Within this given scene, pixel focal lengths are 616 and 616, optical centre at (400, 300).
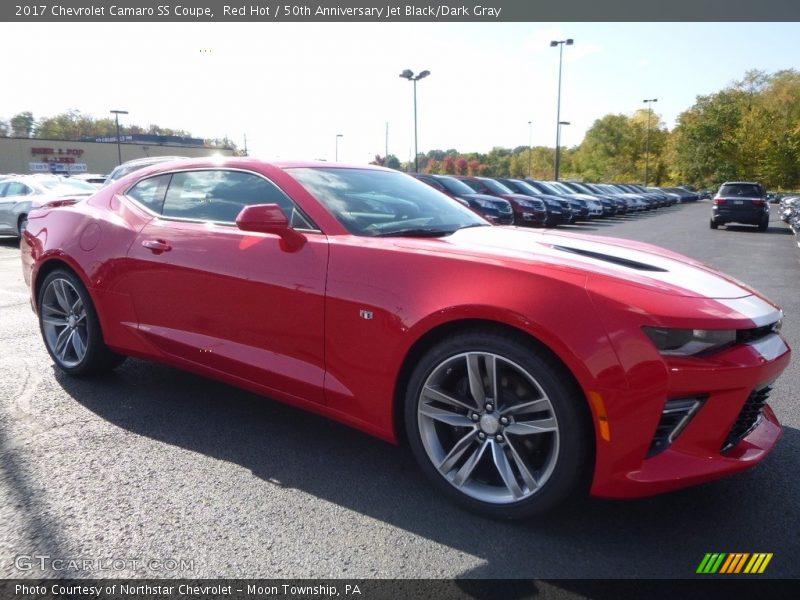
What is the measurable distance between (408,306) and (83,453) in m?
1.80

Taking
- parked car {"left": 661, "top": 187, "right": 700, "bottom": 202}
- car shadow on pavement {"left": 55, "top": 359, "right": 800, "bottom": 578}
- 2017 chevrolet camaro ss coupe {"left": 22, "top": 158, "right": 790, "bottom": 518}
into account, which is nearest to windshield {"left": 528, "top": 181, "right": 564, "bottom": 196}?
2017 chevrolet camaro ss coupe {"left": 22, "top": 158, "right": 790, "bottom": 518}

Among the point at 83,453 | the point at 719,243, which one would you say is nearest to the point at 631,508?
the point at 83,453

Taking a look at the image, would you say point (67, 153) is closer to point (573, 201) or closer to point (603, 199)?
point (603, 199)

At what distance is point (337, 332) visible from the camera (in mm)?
2756

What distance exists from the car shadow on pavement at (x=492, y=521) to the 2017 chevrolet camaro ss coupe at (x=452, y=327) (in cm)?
15

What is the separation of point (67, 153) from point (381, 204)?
218 ft

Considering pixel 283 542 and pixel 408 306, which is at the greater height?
pixel 408 306

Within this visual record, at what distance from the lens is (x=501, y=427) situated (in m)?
2.48

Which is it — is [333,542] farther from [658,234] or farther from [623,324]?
[658,234]

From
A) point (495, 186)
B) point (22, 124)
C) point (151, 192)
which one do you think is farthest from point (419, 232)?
point (22, 124)

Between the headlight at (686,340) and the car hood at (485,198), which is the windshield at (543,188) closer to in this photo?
the car hood at (485,198)

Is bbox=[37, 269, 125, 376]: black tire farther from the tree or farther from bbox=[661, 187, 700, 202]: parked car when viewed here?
the tree

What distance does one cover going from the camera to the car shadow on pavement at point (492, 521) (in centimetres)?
224

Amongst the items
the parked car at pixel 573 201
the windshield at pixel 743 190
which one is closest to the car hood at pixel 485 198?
the parked car at pixel 573 201
